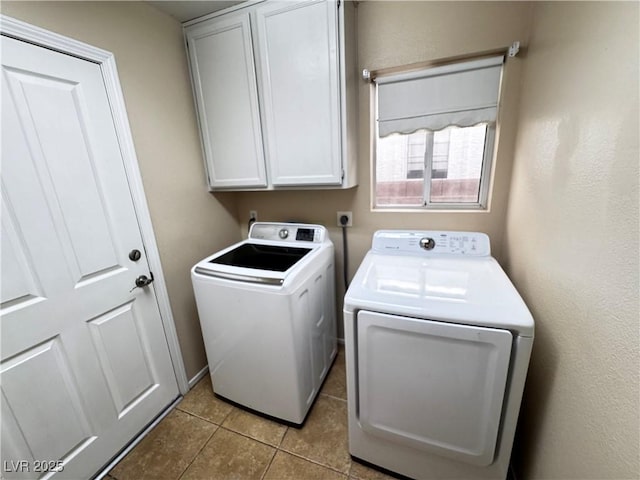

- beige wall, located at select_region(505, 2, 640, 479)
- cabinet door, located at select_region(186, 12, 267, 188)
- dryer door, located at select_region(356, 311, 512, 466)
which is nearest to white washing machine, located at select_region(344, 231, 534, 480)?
dryer door, located at select_region(356, 311, 512, 466)

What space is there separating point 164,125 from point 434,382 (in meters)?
1.93

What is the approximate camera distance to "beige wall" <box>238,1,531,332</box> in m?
1.34

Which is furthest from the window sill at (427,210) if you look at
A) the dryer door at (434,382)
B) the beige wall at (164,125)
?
the beige wall at (164,125)

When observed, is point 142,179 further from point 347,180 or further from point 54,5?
point 347,180

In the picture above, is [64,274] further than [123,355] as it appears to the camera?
No

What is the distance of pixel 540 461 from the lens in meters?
1.03

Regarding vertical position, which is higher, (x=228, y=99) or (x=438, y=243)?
(x=228, y=99)

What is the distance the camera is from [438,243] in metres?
1.49

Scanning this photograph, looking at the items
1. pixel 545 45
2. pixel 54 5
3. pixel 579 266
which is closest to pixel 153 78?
pixel 54 5

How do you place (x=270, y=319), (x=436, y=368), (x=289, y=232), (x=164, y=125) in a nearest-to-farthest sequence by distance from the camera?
(x=436, y=368), (x=270, y=319), (x=164, y=125), (x=289, y=232)

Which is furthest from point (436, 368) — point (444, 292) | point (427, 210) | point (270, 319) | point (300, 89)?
point (300, 89)

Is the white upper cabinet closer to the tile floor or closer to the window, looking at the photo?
the window

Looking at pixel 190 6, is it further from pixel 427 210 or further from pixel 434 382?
pixel 434 382

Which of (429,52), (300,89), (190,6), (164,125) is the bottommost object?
(164,125)
